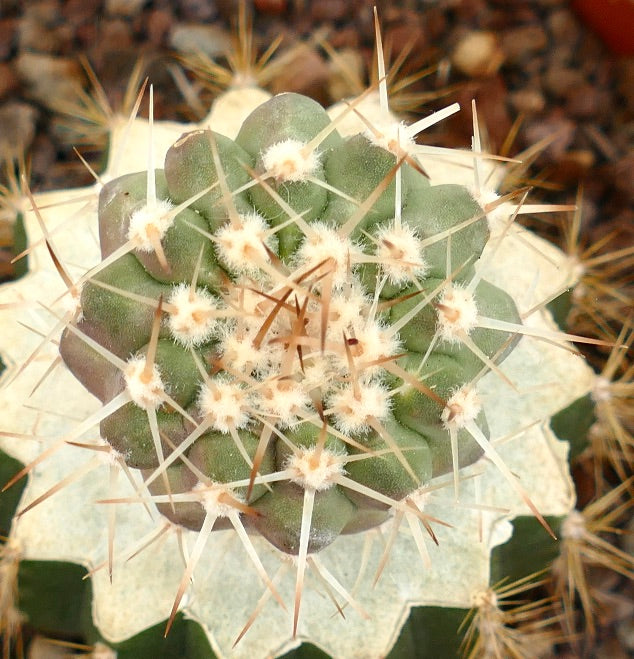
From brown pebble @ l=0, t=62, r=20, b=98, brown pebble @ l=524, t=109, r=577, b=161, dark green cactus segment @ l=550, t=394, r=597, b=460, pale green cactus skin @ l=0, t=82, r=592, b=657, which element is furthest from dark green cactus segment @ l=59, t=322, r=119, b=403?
brown pebble @ l=524, t=109, r=577, b=161

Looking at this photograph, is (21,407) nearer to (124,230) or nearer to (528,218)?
(124,230)

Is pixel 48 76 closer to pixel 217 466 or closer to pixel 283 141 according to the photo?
pixel 283 141

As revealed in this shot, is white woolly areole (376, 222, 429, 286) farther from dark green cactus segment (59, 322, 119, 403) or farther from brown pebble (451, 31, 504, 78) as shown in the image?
brown pebble (451, 31, 504, 78)

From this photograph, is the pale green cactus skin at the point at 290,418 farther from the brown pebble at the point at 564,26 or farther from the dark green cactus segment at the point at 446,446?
the brown pebble at the point at 564,26

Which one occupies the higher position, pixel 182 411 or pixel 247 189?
pixel 247 189

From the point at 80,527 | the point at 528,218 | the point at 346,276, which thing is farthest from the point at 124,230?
the point at 528,218

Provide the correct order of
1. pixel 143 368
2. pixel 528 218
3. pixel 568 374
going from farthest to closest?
pixel 528 218 < pixel 568 374 < pixel 143 368
